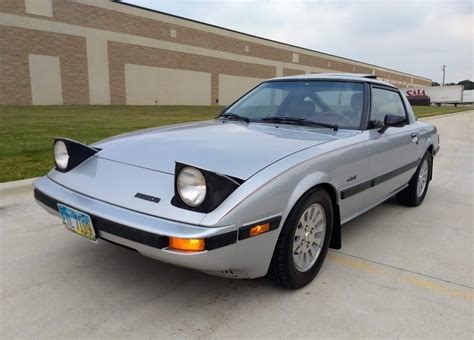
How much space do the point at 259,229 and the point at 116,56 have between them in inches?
970

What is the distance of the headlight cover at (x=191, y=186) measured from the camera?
6.81 ft

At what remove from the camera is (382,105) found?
3.94m

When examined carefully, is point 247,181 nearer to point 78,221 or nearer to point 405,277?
point 78,221

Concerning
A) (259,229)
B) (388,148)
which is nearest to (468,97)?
(388,148)

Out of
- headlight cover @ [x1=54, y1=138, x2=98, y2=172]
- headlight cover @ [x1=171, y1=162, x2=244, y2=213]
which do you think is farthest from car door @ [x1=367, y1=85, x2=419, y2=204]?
headlight cover @ [x1=54, y1=138, x2=98, y2=172]

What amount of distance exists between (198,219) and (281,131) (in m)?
1.37

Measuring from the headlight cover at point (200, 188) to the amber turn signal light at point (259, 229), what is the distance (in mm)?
254

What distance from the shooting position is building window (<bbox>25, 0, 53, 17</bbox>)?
773 inches

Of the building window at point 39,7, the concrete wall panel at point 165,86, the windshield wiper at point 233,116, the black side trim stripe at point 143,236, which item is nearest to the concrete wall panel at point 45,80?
the building window at point 39,7

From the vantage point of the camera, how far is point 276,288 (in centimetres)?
267

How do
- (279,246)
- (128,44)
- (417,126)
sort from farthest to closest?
(128,44) → (417,126) → (279,246)

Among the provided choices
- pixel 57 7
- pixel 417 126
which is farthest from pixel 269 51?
pixel 417 126

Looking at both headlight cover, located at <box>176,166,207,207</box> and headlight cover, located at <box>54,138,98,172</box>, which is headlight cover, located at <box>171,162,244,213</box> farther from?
headlight cover, located at <box>54,138,98,172</box>

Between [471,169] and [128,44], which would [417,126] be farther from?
[128,44]
